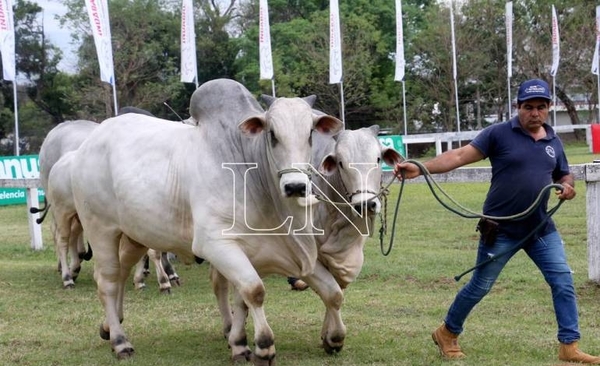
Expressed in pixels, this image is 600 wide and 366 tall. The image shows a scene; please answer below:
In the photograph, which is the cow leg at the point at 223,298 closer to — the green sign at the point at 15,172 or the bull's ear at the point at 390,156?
the bull's ear at the point at 390,156

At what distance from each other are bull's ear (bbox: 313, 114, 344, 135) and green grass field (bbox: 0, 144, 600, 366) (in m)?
1.68

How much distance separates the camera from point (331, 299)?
6.19 m

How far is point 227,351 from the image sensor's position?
22.2 feet

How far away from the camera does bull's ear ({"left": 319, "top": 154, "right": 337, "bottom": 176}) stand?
251 inches

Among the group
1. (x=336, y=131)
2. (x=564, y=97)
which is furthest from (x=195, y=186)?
(x=564, y=97)

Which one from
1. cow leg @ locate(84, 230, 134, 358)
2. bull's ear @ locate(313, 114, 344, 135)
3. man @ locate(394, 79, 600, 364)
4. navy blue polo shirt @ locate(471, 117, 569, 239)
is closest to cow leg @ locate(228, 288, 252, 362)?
cow leg @ locate(84, 230, 134, 358)

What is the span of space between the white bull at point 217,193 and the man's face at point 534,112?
→ 128 centimetres

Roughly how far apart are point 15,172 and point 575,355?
18.8 m

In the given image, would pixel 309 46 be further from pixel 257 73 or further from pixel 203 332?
pixel 203 332

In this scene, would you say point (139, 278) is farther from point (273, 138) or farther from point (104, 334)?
point (273, 138)

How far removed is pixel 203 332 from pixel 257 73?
3898cm

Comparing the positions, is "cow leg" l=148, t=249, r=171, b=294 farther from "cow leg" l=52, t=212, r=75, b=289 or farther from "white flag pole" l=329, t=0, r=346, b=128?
"white flag pole" l=329, t=0, r=346, b=128

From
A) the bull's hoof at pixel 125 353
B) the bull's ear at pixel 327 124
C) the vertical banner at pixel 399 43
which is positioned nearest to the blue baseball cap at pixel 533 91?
the bull's ear at pixel 327 124

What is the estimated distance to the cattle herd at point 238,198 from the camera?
575cm
